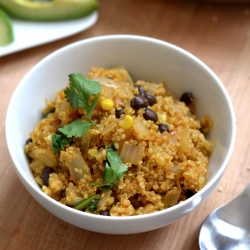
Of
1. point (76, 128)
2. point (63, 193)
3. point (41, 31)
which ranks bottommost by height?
point (63, 193)

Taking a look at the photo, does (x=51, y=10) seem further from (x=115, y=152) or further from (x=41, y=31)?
(x=115, y=152)

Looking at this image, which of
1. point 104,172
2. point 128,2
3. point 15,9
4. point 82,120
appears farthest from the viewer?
point 128,2

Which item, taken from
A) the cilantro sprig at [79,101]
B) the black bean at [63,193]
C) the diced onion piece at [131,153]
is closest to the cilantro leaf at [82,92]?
the cilantro sprig at [79,101]

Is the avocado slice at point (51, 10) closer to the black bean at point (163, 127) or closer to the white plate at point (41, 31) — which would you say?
the white plate at point (41, 31)

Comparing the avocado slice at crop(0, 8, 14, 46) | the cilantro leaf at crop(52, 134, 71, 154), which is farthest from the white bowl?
the avocado slice at crop(0, 8, 14, 46)

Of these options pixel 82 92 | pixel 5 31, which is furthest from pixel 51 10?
pixel 82 92

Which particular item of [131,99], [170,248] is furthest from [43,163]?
[170,248]

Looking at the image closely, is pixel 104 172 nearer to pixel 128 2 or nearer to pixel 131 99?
pixel 131 99
